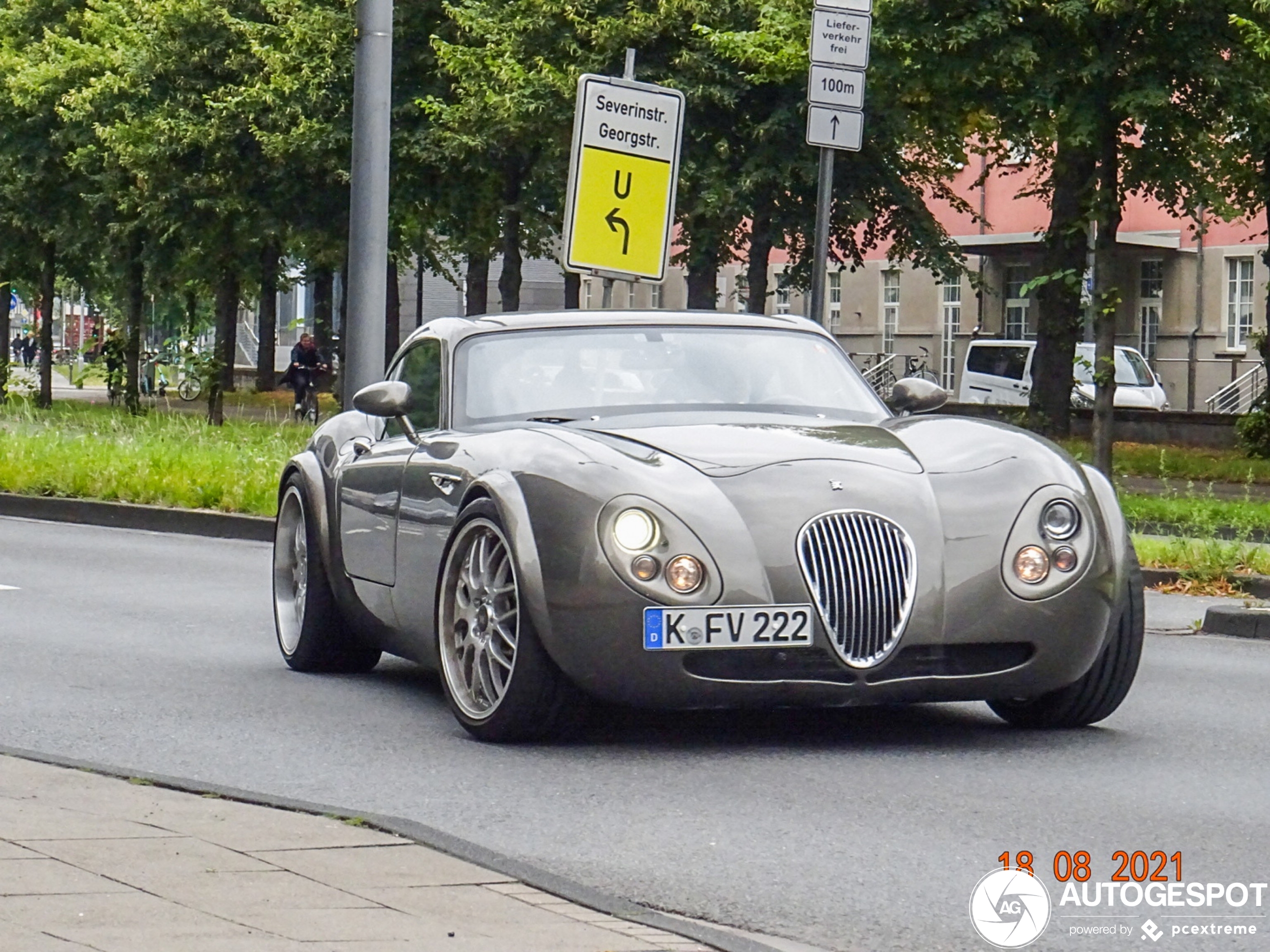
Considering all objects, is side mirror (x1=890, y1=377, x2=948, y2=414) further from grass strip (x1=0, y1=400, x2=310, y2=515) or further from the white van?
the white van

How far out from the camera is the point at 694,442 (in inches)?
293

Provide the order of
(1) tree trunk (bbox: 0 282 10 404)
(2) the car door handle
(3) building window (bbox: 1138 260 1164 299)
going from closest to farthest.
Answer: (2) the car door handle < (1) tree trunk (bbox: 0 282 10 404) < (3) building window (bbox: 1138 260 1164 299)

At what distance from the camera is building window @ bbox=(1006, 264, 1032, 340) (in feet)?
178

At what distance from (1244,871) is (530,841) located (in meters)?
1.70

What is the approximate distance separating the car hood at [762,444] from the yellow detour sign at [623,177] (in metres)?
6.94

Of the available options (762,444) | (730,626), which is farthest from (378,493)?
(730,626)

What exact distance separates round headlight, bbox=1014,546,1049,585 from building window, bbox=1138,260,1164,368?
44.7 metres

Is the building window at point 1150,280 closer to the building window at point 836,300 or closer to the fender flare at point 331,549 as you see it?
the building window at point 836,300

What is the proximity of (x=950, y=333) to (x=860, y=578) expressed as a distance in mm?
50394

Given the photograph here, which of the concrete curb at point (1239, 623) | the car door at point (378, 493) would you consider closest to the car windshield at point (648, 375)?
the car door at point (378, 493)

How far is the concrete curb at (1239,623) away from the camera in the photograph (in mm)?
11523

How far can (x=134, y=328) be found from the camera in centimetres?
3972

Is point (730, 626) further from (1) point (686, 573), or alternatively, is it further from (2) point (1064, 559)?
(2) point (1064, 559)

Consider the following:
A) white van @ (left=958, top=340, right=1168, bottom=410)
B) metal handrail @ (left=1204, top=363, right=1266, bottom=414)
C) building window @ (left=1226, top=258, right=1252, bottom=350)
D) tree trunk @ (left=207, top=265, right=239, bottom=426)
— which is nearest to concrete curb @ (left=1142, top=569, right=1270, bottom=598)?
tree trunk @ (left=207, top=265, right=239, bottom=426)
